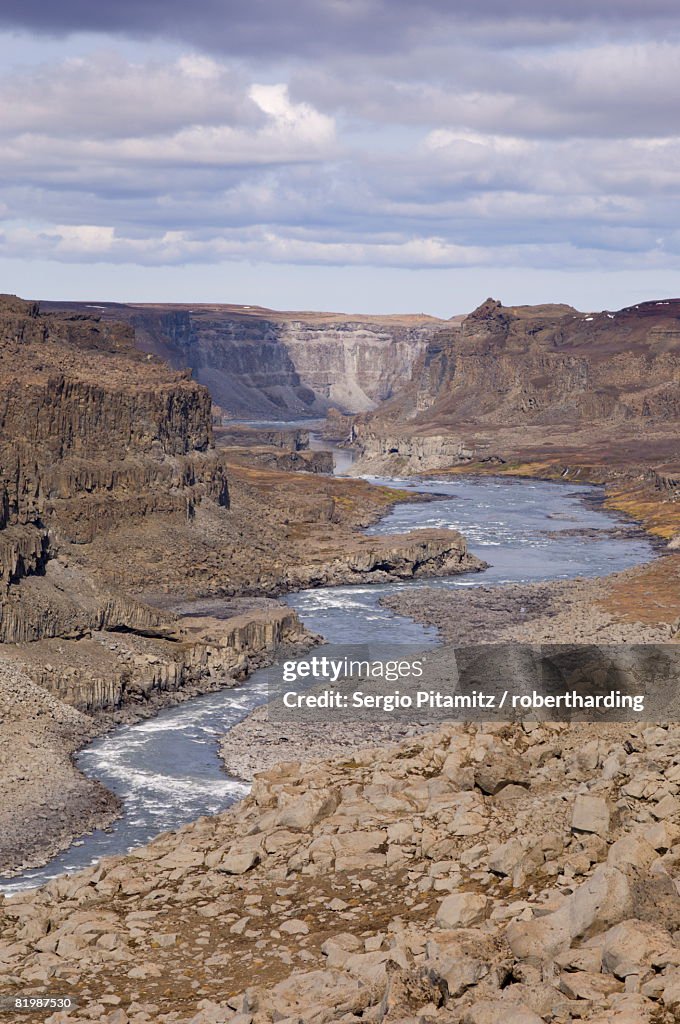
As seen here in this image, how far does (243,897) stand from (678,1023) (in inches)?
519

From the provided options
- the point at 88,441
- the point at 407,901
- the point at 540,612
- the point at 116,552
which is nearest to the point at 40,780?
the point at 407,901

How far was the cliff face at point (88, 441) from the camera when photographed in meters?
109

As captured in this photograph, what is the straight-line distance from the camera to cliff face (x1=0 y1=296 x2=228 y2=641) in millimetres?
109312

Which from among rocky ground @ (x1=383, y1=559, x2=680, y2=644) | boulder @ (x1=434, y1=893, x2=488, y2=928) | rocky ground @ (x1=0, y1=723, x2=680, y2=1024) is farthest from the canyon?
boulder @ (x1=434, y1=893, x2=488, y2=928)

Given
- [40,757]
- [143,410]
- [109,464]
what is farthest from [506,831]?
[143,410]

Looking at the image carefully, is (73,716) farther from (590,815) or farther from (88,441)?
(88,441)

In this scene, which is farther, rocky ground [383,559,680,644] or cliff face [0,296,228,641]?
cliff face [0,296,228,641]

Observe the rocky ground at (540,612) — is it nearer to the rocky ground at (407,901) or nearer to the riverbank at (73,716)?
the riverbank at (73,716)

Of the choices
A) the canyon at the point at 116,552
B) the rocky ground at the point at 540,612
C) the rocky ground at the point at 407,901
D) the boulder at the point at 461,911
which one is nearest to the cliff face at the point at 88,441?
the canyon at the point at 116,552

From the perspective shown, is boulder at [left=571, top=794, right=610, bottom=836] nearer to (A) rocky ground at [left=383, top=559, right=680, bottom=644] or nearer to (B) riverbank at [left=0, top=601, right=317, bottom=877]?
(B) riverbank at [left=0, top=601, right=317, bottom=877]

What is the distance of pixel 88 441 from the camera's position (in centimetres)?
13812

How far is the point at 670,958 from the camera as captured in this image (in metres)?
21.1

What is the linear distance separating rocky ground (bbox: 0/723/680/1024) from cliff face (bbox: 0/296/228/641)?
60958 millimetres

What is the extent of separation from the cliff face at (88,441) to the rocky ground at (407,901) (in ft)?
200
